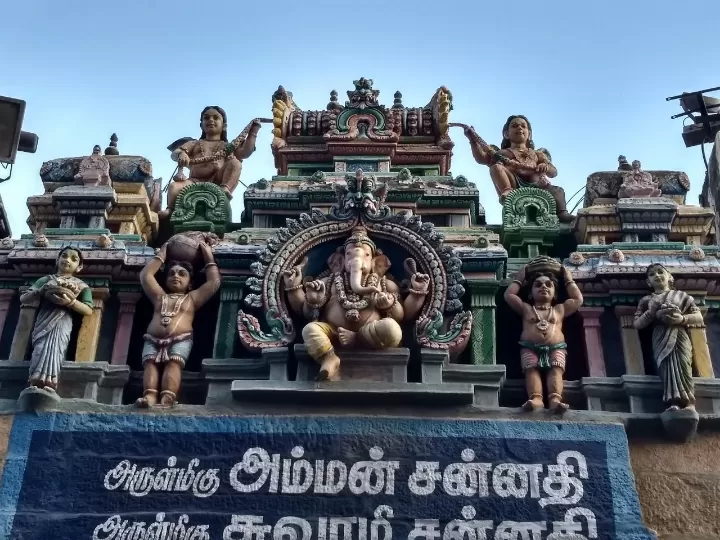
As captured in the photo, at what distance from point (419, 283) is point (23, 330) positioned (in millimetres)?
4050

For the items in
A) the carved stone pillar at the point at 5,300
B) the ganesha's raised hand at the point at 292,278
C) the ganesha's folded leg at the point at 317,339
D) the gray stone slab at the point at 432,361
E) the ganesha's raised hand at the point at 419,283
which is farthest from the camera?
the carved stone pillar at the point at 5,300

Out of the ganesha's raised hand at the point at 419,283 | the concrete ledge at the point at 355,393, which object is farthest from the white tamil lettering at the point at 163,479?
the ganesha's raised hand at the point at 419,283

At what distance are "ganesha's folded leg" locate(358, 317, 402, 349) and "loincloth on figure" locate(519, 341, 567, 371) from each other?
4.11ft

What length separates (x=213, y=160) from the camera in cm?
1457

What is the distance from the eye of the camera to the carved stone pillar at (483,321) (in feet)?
38.3

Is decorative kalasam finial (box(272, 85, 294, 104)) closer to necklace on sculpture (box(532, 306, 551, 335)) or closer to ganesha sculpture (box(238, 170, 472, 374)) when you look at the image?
ganesha sculpture (box(238, 170, 472, 374))

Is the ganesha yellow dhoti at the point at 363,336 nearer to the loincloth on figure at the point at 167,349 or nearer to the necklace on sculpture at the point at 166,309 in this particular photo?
the loincloth on figure at the point at 167,349

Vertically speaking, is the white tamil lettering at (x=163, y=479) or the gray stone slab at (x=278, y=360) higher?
the gray stone slab at (x=278, y=360)

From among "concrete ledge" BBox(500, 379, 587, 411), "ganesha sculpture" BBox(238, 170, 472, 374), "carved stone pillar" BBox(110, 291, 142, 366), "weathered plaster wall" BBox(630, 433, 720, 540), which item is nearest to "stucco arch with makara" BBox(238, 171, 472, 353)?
"ganesha sculpture" BBox(238, 170, 472, 374)

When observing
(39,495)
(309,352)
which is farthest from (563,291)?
(39,495)

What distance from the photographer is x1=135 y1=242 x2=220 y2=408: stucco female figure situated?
11.4m

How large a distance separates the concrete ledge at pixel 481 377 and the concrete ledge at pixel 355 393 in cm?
27

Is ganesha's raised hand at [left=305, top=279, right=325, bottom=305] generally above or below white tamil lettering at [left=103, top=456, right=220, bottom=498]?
above

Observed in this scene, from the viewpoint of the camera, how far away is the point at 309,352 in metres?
11.2
